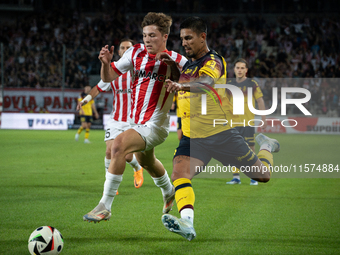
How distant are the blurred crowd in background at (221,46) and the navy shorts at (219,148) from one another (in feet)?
63.7

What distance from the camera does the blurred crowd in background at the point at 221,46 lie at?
2516 cm

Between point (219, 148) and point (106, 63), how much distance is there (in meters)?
1.54

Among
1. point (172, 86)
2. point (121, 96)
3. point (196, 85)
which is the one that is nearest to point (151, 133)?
point (196, 85)

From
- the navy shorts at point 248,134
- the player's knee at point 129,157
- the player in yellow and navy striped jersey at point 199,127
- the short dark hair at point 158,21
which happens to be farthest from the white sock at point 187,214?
the navy shorts at point 248,134

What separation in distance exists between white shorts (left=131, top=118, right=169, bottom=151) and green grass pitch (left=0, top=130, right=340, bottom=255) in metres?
0.96

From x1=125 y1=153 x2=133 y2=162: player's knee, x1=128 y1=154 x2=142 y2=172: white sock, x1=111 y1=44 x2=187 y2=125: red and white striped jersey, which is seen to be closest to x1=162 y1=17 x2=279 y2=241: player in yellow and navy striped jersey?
x1=111 y1=44 x2=187 y2=125: red and white striped jersey

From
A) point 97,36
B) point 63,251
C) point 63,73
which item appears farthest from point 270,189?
point 97,36

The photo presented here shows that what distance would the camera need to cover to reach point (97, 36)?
1213 inches

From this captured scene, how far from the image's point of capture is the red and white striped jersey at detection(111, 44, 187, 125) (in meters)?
4.99

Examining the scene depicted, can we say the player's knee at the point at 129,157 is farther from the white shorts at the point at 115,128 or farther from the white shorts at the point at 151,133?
the white shorts at the point at 151,133

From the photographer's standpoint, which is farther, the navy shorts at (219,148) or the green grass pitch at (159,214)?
the navy shorts at (219,148)

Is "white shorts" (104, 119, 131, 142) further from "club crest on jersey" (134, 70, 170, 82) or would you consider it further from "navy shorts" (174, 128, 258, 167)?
"navy shorts" (174, 128, 258, 167)

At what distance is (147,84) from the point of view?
502cm

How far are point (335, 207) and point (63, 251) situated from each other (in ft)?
13.0
